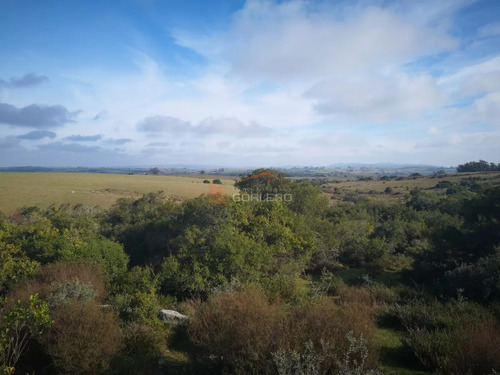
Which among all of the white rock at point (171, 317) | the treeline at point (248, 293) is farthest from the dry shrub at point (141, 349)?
the white rock at point (171, 317)

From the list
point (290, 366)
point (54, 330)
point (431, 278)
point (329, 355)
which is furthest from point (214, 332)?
point (431, 278)

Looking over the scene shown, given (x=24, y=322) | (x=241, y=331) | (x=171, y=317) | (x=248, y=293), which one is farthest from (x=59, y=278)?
(x=241, y=331)

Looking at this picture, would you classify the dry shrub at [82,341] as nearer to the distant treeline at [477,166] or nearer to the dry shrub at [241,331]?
the dry shrub at [241,331]

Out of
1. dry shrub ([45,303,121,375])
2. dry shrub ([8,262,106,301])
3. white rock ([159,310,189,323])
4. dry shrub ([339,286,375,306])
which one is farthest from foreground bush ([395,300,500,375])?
dry shrub ([8,262,106,301])

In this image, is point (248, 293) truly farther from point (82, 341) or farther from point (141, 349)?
point (82, 341)

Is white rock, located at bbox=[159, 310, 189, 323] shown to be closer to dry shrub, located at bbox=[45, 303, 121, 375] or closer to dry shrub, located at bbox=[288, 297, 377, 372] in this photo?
dry shrub, located at bbox=[45, 303, 121, 375]

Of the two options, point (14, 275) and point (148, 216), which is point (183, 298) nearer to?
point (14, 275)
